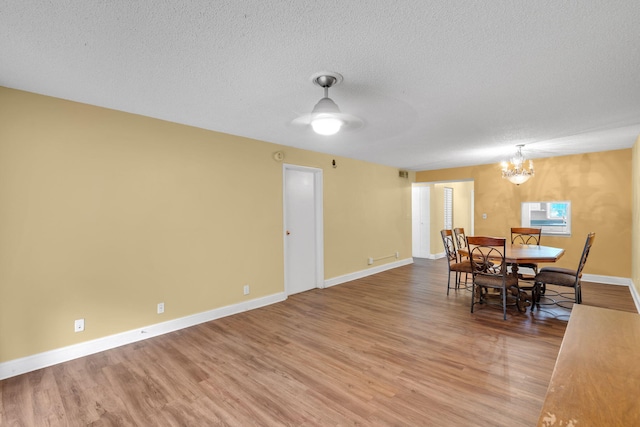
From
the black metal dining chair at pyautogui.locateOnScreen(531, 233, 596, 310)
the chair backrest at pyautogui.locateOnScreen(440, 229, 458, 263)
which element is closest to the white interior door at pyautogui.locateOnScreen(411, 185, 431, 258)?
the chair backrest at pyautogui.locateOnScreen(440, 229, 458, 263)

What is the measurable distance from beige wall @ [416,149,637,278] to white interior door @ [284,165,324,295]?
3.81m

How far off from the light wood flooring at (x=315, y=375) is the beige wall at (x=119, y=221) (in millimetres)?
419

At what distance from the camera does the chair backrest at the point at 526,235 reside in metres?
4.91

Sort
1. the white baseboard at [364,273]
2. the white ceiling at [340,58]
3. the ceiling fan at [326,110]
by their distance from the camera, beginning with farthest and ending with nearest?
the white baseboard at [364,273] → the ceiling fan at [326,110] → the white ceiling at [340,58]

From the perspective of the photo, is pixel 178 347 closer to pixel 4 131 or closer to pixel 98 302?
pixel 98 302

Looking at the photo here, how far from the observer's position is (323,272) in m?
5.04

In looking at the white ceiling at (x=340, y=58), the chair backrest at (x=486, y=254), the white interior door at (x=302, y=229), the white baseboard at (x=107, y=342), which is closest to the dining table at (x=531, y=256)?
the chair backrest at (x=486, y=254)

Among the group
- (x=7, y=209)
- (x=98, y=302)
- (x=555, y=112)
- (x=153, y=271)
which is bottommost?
(x=98, y=302)

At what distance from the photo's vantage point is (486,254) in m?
3.88

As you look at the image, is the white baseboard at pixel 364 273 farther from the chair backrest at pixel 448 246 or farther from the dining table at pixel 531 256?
the dining table at pixel 531 256

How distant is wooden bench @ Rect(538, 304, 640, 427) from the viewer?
0.70 meters

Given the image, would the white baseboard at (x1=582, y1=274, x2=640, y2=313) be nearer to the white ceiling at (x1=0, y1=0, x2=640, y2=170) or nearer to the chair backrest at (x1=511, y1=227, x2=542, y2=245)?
the chair backrest at (x1=511, y1=227, x2=542, y2=245)

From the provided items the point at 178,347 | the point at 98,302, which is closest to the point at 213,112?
the point at 98,302

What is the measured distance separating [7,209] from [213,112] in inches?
73.1
